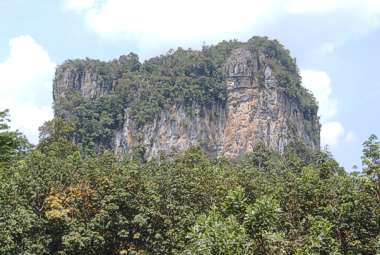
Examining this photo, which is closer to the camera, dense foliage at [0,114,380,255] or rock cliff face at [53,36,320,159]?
dense foliage at [0,114,380,255]

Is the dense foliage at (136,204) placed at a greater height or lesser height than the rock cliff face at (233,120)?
lesser

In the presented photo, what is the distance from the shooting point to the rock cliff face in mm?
88062

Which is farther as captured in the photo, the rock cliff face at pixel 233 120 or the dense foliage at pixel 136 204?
→ the rock cliff face at pixel 233 120

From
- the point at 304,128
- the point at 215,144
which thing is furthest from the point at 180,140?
the point at 304,128

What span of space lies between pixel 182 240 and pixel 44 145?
26522 mm

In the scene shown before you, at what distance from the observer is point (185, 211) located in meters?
27.2

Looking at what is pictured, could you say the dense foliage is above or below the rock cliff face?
below

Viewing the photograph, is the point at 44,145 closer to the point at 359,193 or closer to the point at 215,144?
the point at 359,193

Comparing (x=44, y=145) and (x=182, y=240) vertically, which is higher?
(x=44, y=145)

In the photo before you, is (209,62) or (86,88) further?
(86,88)

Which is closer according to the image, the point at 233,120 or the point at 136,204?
the point at 136,204

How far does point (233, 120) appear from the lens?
89.1 m

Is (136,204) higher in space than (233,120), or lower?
lower

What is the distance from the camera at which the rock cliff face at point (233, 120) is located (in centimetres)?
8806
